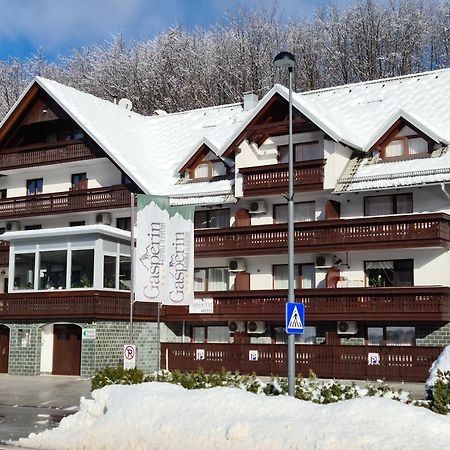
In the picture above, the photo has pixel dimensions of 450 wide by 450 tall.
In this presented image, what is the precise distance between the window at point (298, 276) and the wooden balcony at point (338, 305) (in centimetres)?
182

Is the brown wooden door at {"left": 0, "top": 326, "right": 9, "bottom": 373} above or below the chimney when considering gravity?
below

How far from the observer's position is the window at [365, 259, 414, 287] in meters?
30.2

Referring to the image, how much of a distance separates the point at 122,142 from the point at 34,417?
2041 cm

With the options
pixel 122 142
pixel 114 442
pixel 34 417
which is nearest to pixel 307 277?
pixel 122 142

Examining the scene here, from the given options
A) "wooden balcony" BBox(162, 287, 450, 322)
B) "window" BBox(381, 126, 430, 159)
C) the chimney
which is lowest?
"wooden balcony" BBox(162, 287, 450, 322)

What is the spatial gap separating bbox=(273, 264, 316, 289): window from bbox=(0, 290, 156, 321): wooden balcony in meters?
5.43

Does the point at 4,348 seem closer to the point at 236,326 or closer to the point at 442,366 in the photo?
the point at 236,326

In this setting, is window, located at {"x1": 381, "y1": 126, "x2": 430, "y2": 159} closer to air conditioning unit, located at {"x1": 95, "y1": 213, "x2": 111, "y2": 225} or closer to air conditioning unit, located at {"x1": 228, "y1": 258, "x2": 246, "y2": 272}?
air conditioning unit, located at {"x1": 228, "y1": 258, "x2": 246, "y2": 272}

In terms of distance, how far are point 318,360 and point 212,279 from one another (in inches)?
279

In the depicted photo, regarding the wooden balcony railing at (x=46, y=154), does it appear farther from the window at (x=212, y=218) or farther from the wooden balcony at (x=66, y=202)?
the window at (x=212, y=218)

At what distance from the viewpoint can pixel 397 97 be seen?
115ft

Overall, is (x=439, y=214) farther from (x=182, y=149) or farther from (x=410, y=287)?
(x=182, y=149)

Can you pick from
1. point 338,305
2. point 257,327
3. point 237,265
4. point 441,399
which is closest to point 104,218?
point 237,265

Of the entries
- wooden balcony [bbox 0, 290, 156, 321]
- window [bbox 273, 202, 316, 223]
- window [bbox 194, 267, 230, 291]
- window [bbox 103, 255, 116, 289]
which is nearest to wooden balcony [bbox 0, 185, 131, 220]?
window [bbox 103, 255, 116, 289]
